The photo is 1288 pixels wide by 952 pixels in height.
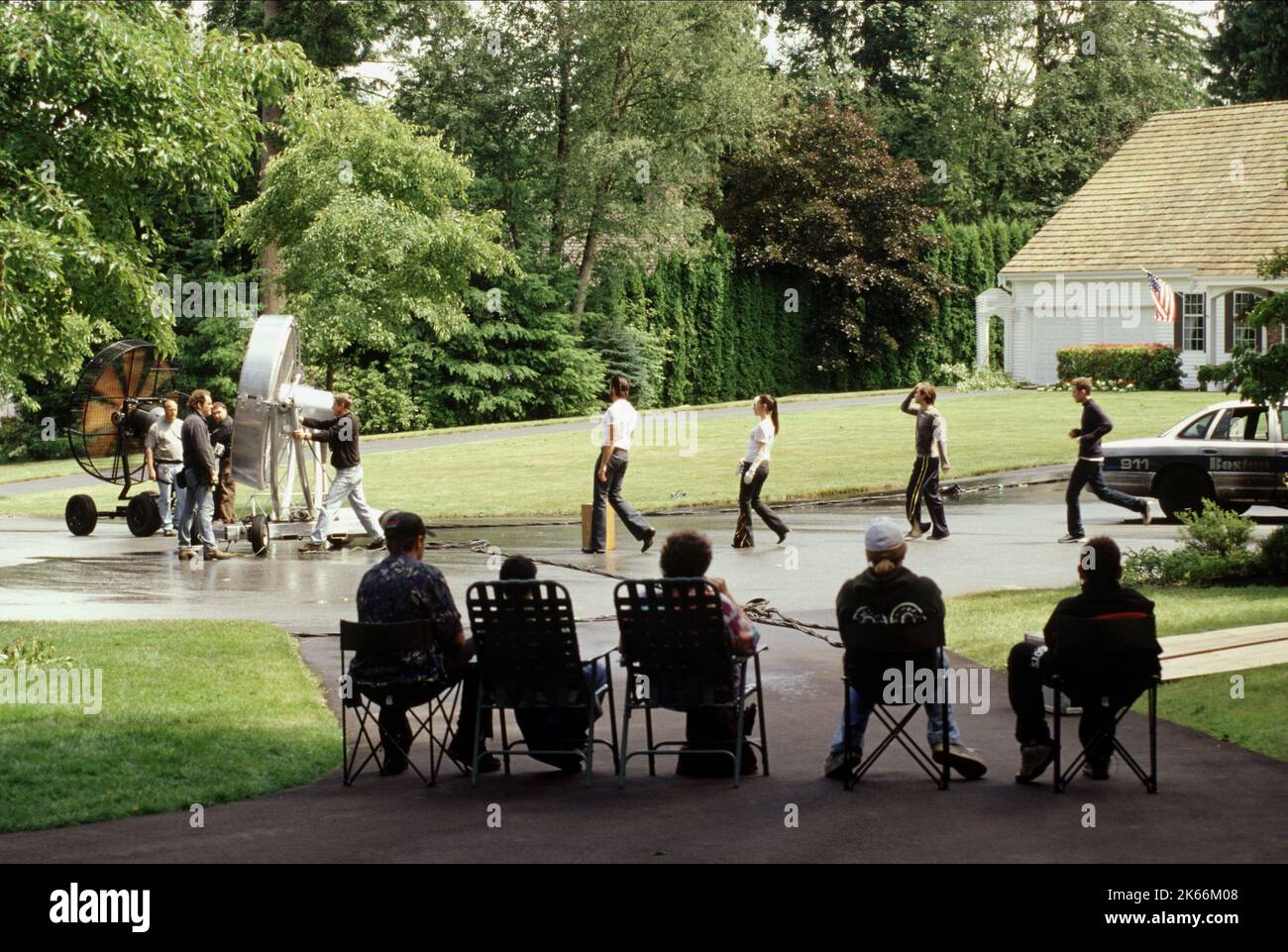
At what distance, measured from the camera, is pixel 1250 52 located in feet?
187

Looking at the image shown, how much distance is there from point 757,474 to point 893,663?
→ 11.5 m

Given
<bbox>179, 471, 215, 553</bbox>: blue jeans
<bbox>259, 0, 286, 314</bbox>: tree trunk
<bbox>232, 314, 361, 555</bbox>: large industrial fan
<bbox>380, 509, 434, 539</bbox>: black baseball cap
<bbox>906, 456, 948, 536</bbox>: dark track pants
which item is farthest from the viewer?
<bbox>259, 0, 286, 314</bbox>: tree trunk

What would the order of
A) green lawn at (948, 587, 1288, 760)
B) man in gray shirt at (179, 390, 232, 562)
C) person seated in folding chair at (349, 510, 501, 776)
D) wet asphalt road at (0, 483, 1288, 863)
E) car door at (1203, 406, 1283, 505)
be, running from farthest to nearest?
car door at (1203, 406, 1283, 505)
man in gray shirt at (179, 390, 232, 562)
green lawn at (948, 587, 1288, 760)
person seated in folding chair at (349, 510, 501, 776)
wet asphalt road at (0, 483, 1288, 863)

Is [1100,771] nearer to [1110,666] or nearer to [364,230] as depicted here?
[1110,666]

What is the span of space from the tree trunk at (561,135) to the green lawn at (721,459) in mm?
8198

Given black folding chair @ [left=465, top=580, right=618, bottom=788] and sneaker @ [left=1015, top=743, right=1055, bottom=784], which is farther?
black folding chair @ [left=465, top=580, right=618, bottom=788]

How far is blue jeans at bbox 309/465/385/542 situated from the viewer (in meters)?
20.9

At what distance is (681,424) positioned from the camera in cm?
3956

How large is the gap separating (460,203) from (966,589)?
31006 mm

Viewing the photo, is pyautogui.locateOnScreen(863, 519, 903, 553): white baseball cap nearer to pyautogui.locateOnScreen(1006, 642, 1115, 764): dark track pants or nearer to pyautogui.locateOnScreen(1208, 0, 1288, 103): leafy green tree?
pyautogui.locateOnScreen(1006, 642, 1115, 764): dark track pants

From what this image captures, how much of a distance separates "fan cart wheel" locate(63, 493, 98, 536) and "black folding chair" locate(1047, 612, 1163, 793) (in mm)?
17425

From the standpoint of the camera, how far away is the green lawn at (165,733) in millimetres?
9070

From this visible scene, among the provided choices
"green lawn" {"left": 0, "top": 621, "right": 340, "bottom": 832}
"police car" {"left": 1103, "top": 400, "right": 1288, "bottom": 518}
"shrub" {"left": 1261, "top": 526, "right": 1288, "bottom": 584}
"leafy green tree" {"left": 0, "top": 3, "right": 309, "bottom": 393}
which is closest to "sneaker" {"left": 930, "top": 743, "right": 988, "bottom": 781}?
"green lawn" {"left": 0, "top": 621, "right": 340, "bottom": 832}
